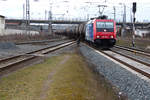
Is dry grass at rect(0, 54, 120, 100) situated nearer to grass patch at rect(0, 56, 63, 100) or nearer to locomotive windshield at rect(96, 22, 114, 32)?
grass patch at rect(0, 56, 63, 100)

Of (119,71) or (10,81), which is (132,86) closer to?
(119,71)

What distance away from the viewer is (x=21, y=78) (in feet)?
28.2

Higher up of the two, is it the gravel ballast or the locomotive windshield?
the locomotive windshield

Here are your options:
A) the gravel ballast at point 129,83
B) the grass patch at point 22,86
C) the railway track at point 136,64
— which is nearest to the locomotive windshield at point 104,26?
the railway track at point 136,64

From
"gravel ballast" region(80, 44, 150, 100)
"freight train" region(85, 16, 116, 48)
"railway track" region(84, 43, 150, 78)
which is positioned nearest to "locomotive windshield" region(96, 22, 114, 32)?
"freight train" region(85, 16, 116, 48)

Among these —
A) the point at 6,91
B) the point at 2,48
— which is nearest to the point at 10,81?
the point at 6,91

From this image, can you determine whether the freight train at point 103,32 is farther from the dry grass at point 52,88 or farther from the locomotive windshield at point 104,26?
the dry grass at point 52,88

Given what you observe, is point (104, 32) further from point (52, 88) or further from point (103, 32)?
point (52, 88)

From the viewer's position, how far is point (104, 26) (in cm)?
2233

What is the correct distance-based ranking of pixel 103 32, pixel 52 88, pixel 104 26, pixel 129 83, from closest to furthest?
pixel 52 88
pixel 129 83
pixel 103 32
pixel 104 26

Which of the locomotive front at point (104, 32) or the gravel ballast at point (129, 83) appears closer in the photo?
the gravel ballast at point (129, 83)

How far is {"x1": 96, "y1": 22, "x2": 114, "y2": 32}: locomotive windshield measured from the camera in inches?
875

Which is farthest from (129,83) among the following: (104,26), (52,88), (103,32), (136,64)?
(104,26)

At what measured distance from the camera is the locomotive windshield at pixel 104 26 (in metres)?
22.2
